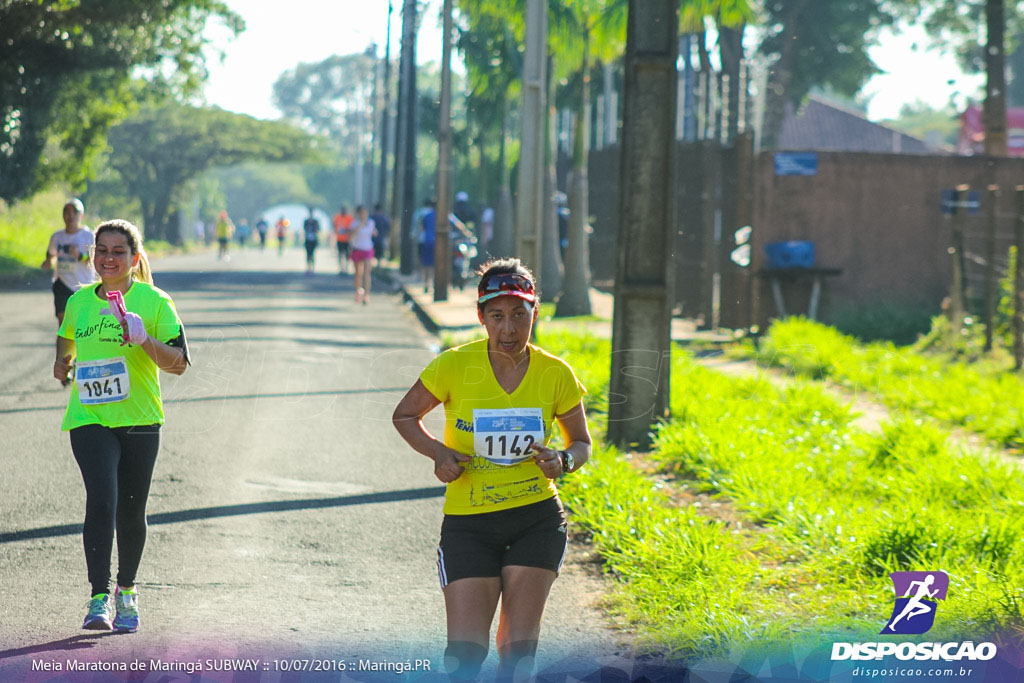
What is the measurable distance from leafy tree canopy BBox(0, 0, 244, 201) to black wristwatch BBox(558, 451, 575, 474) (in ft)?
54.1

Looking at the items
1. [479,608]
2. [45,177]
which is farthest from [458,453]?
[45,177]

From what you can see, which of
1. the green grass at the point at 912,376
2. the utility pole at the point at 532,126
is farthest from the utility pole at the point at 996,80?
the utility pole at the point at 532,126

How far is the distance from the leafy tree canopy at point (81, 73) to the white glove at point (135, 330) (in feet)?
49.1

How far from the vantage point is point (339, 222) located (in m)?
29.7

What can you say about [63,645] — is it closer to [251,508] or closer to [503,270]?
[503,270]

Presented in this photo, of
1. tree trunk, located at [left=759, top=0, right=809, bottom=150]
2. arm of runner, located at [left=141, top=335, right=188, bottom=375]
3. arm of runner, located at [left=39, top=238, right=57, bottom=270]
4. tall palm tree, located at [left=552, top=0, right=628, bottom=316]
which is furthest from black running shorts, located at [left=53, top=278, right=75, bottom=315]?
tree trunk, located at [left=759, top=0, right=809, bottom=150]

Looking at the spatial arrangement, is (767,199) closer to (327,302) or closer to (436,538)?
(327,302)

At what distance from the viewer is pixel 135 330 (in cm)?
520

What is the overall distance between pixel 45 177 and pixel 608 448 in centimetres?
2843

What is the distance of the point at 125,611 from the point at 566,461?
85.2 inches

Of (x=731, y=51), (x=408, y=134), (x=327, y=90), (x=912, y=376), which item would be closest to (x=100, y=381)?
(x=912, y=376)

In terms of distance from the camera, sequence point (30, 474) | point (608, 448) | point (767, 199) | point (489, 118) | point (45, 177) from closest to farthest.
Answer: point (30, 474), point (608, 448), point (767, 199), point (45, 177), point (489, 118)

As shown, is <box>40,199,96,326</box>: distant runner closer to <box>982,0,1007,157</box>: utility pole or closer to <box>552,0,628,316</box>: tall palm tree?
<box>552,0,628,316</box>: tall palm tree

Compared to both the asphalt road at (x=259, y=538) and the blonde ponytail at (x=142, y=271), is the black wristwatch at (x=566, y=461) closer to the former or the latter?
the asphalt road at (x=259, y=538)
